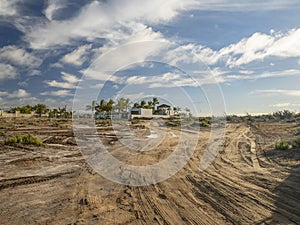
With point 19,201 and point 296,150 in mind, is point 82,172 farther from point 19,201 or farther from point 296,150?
point 296,150

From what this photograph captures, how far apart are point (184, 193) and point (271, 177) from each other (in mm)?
3267

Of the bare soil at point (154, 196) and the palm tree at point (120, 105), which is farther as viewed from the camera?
the palm tree at point (120, 105)

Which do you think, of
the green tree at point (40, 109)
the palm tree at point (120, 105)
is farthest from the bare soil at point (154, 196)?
the green tree at point (40, 109)

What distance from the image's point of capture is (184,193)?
5.91 metres

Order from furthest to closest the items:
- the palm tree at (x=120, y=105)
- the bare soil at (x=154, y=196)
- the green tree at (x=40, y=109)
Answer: the green tree at (x=40, y=109)
the palm tree at (x=120, y=105)
the bare soil at (x=154, y=196)

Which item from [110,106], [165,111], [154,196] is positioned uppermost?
[110,106]

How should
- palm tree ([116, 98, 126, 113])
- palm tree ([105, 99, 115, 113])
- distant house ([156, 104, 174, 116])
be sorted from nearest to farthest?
palm tree ([105, 99, 115, 113]), palm tree ([116, 98, 126, 113]), distant house ([156, 104, 174, 116])

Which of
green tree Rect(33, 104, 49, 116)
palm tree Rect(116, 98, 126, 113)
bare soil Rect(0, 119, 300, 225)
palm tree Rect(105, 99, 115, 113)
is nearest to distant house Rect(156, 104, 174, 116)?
palm tree Rect(116, 98, 126, 113)

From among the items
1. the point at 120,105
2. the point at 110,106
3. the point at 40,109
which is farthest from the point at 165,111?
the point at 40,109

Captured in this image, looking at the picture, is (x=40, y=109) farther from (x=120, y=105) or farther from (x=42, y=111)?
(x=120, y=105)

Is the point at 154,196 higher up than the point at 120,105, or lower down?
lower down

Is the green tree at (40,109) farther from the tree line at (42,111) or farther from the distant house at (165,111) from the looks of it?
the distant house at (165,111)

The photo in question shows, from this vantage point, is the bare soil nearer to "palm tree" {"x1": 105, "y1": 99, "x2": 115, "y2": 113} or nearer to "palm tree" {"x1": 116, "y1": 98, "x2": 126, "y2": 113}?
"palm tree" {"x1": 105, "y1": 99, "x2": 115, "y2": 113}

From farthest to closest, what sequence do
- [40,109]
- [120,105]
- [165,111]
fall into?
[40,109] → [165,111] → [120,105]
